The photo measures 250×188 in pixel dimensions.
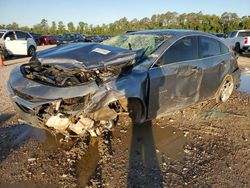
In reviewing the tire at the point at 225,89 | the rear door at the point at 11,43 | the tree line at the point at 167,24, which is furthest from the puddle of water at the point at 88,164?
the tree line at the point at 167,24

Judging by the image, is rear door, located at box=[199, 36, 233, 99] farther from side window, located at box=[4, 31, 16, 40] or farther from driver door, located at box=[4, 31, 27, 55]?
side window, located at box=[4, 31, 16, 40]

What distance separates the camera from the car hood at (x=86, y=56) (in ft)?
13.9

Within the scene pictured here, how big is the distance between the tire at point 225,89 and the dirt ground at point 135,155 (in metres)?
0.97

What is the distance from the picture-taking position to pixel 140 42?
18.1 feet

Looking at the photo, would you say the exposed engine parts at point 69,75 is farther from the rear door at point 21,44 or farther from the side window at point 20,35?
the side window at point 20,35

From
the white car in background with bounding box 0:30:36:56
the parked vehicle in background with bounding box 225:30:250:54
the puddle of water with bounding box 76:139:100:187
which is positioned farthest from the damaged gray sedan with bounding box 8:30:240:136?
the parked vehicle in background with bounding box 225:30:250:54

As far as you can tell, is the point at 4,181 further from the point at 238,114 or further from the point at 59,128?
the point at 238,114

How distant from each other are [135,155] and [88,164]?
685 millimetres

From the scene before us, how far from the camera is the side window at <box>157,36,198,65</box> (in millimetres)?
5097

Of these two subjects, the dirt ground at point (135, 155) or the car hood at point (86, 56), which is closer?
the dirt ground at point (135, 155)

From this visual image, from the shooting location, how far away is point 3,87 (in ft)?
28.8

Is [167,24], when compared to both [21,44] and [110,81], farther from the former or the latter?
→ [110,81]

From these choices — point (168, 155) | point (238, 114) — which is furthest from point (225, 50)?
point (168, 155)

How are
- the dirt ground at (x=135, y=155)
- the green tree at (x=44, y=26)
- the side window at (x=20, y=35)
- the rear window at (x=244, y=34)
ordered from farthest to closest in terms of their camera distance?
the green tree at (x=44, y=26) < the rear window at (x=244, y=34) < the side window at (x=20, y=35) < the dirt ground at (x=135, y=155)
